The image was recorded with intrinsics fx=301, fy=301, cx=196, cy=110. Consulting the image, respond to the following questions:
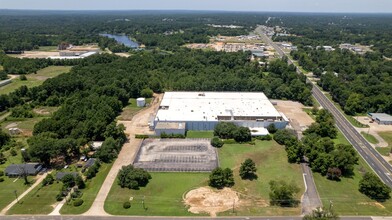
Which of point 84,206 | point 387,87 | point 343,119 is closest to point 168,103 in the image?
point 84,206

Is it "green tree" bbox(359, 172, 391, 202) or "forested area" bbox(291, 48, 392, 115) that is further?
"forested area" bbox(291, 48, 392, 115)

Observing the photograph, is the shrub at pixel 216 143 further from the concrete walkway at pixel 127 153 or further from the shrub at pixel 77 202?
the shrub at pixel 77 202

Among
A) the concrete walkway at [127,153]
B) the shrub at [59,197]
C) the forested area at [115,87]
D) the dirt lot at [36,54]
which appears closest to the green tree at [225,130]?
the concrete walkway at [127,153]

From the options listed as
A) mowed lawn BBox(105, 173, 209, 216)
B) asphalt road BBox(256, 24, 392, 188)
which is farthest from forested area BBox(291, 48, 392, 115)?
mowed lawn BBox(105, 173, 209, 216)

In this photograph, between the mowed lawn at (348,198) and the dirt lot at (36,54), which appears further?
the dirt lot at (36,54)

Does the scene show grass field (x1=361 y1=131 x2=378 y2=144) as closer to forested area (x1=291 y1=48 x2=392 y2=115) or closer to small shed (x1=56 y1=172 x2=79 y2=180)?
forested area (x1=291 y1=48 x2=392 y2=115)
